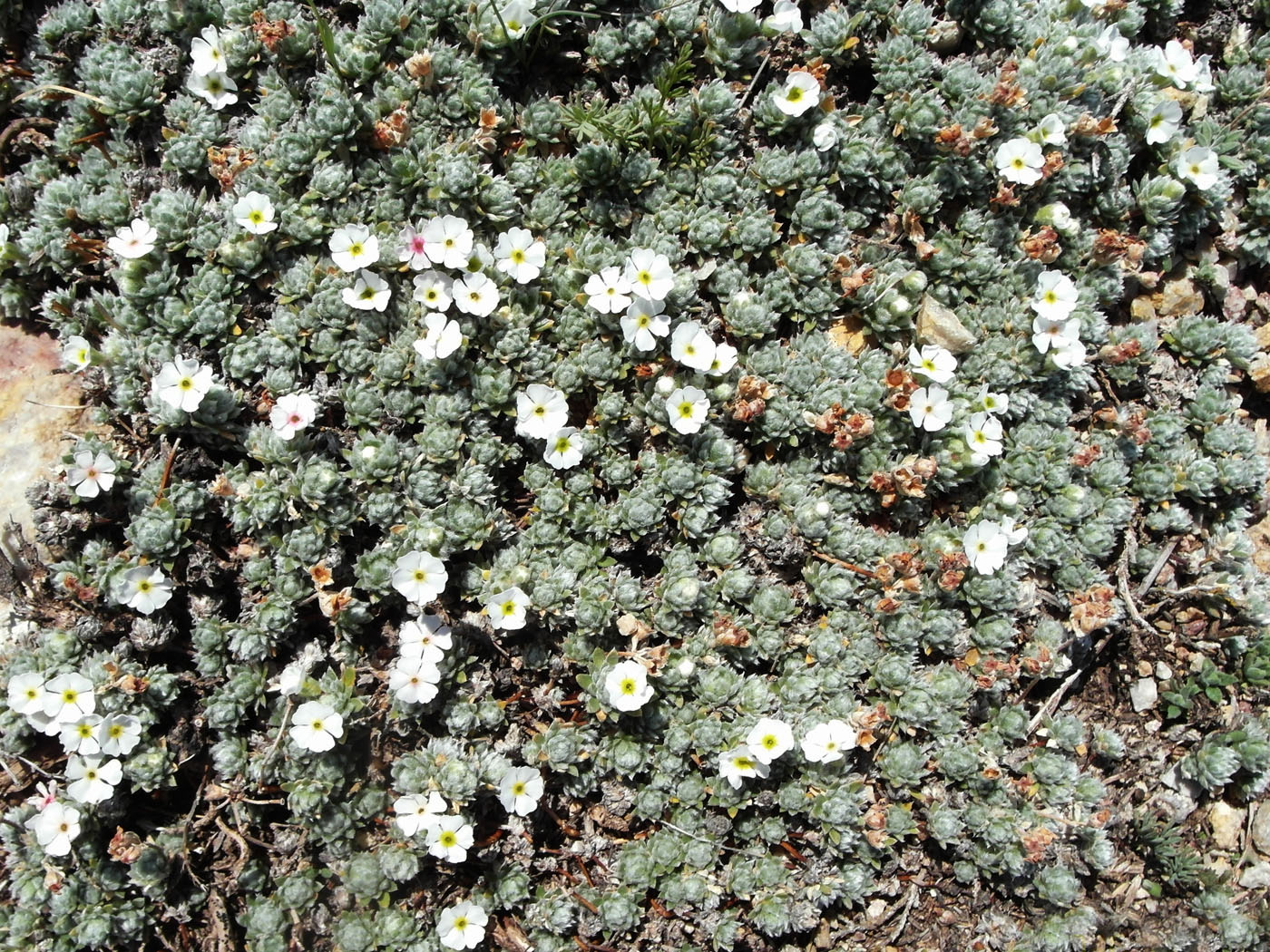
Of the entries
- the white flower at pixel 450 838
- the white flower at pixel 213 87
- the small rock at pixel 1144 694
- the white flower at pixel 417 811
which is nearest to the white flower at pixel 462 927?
the white flower at pixel 450 838

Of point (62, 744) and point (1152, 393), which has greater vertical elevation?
point (1152, 393)

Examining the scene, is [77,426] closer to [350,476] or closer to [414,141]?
[350,476]

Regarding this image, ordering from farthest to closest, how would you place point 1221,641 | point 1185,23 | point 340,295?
1. point 1185,23
2. point 1221,641
3. point 340,295

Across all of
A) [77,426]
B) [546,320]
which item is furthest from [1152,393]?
[77,426]

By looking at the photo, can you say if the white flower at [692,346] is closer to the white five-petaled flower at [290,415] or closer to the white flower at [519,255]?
the white flower at [519,255]

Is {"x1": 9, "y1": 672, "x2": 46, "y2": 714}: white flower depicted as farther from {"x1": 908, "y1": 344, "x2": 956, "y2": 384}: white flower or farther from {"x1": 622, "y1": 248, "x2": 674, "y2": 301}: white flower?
{"x1": 908, "y1": 344, "x2": 956, "y2": 384}: white flower

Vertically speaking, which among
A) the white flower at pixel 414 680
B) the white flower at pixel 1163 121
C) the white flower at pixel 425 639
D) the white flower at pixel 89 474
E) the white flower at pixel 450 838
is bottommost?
the white flower at pixel 450 838

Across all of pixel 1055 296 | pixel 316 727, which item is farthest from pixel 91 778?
pixel 1055 296
